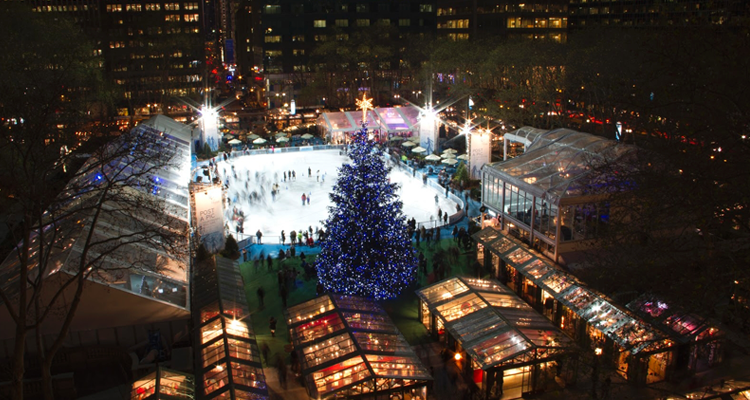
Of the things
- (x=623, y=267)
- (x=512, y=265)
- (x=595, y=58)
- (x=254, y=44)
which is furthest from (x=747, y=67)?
(x=254, y=44)

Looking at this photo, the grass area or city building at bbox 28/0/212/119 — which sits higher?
city building at bbox 28/0/212/119

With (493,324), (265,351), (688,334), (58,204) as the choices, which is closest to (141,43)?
(265,351)

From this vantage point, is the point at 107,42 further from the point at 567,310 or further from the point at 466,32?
the point at 567,310

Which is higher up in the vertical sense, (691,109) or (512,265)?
(691,109)

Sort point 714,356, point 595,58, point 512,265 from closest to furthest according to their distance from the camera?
point 714,356 → point 512,265 → point 595,58

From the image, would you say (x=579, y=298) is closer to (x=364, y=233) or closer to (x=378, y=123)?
(x=364, y=233)

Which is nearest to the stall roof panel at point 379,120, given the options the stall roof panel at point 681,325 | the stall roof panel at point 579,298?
the stall roof panel at point 579,298

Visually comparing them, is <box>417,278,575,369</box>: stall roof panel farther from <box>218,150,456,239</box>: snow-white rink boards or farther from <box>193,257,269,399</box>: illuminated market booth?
<box>218,150,456,239</box>: snow-white rink boards

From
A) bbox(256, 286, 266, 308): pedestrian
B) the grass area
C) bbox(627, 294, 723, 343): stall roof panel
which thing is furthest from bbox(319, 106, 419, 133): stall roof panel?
bbox(627, 294, 723, 343): stall roof panel
